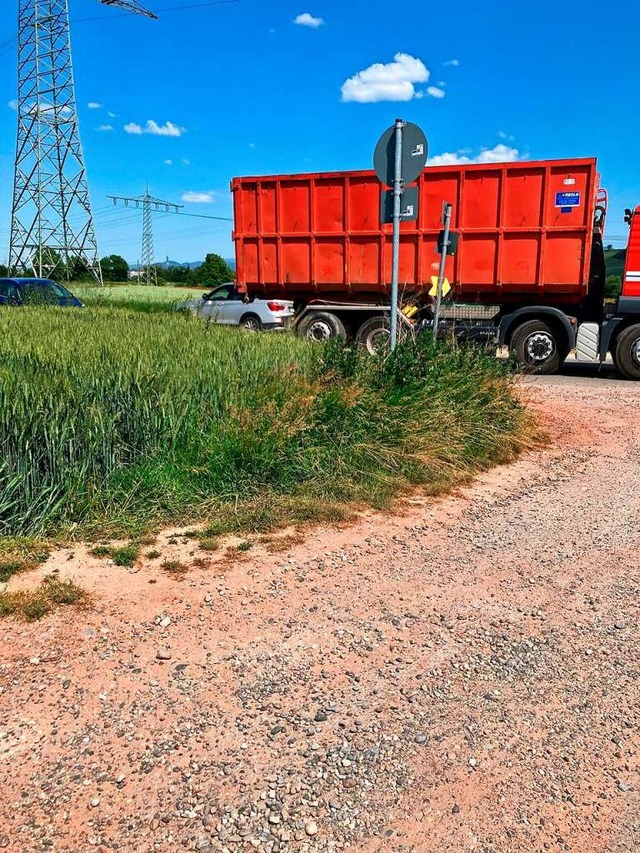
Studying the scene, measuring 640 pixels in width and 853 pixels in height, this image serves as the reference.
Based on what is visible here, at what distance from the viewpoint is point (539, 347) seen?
529 inches

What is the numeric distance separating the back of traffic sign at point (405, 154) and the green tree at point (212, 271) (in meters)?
56.5

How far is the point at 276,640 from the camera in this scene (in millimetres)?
3199

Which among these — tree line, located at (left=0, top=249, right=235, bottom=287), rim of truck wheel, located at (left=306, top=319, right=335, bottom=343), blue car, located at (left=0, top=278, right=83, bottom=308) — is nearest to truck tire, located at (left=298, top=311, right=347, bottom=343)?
rim of truck wheel, located at (left=306, top=319, right=335, bottom=343)

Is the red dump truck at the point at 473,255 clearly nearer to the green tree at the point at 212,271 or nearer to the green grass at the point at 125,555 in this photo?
the green grass at the point at 125,555

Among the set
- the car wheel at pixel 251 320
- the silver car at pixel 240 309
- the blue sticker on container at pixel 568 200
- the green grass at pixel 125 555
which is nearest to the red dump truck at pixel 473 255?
the blue sticker on container at pixel 568 200

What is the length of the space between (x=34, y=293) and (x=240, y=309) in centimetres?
482

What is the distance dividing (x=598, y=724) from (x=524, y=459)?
4.30m

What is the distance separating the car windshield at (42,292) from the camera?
47.0 ft

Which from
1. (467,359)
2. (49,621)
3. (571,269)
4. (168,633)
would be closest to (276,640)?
(168,633)

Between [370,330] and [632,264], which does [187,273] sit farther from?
[632,264]

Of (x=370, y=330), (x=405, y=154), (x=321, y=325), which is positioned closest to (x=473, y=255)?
(x=370, y=330)

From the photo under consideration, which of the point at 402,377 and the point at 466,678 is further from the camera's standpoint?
the point at 402,377

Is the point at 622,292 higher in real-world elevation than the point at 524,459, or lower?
higher

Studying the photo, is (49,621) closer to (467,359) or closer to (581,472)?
(581,472)
